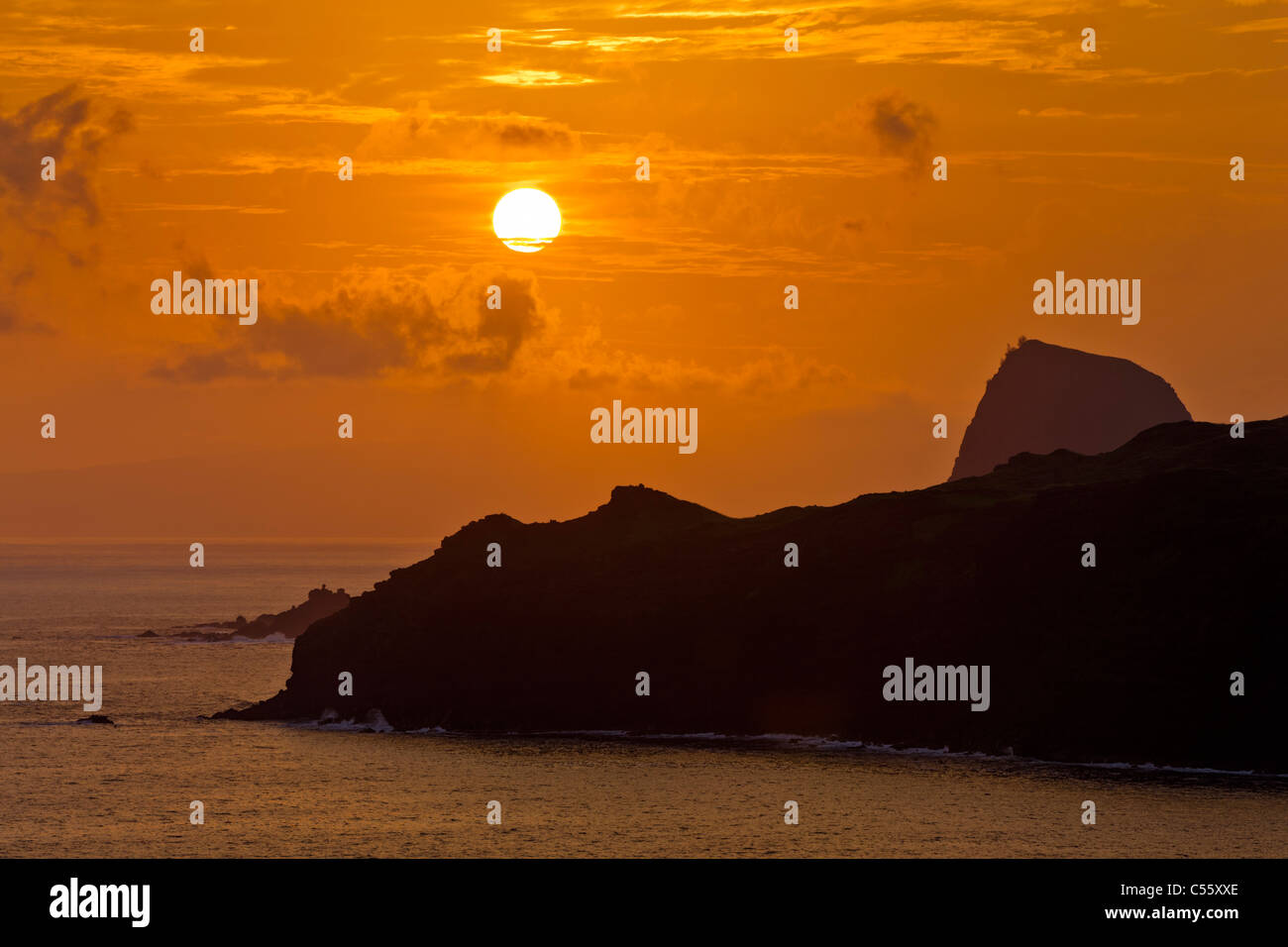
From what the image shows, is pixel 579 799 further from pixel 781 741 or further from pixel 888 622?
pixel 888 622

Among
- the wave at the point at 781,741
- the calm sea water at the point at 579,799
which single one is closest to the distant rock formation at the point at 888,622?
the wave at the point at 781,741

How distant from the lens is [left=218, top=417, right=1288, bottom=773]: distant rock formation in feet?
475

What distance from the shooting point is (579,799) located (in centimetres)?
12175

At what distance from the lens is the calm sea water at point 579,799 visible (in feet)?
337

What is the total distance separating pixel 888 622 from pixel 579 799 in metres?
56.2

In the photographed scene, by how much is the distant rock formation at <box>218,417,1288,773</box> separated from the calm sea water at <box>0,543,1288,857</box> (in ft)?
20.9

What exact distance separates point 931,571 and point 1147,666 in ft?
100

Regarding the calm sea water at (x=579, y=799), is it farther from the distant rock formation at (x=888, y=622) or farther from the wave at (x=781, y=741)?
the distant rock formation at (x=888, y=622)

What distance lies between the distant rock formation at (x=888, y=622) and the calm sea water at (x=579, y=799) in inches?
250

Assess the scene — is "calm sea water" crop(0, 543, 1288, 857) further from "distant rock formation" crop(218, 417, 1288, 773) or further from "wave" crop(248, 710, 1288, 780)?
"distant rock formation" crop(218, 417, 1288, 773)

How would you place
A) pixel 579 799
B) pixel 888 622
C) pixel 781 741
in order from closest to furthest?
pixel 579 799 < pixel 781 741 < pixel 888 622

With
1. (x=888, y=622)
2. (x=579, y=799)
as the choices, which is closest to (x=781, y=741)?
(x=888, y=622)

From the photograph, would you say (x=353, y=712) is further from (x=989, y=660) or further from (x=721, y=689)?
(x=989, y=660)
